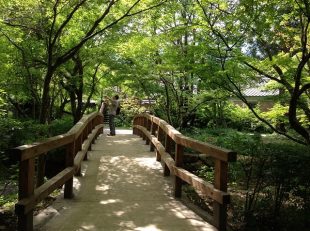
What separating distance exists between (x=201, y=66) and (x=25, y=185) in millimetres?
5912

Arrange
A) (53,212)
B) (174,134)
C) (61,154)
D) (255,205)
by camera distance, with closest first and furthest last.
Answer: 1. (53,212)
2. (255,205)
3. (174,134)
4. (61,154)

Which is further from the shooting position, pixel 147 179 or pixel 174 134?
pixel 147 179

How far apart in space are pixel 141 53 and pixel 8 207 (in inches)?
323

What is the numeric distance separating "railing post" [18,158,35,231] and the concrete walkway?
41cm

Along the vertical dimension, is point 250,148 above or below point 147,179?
above

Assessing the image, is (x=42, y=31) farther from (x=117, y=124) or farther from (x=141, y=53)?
(x=117, y=124)

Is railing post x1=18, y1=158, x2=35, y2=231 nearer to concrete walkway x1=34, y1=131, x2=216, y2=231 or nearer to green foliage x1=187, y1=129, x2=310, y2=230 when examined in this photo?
concrete walkway x1=34, y1=131, x2=216, y2=231

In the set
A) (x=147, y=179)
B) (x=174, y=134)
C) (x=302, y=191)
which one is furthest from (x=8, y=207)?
(x=302, y=191)

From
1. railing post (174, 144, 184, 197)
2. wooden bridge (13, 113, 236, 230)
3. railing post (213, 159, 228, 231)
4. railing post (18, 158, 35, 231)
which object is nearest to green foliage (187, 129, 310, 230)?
wooden bridge (13, 113, 236, 230)

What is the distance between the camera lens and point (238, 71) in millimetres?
8883

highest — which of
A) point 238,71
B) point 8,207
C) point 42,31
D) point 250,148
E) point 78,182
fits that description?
point 42,31

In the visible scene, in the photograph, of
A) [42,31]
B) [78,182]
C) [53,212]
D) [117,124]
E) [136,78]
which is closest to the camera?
[53,212]

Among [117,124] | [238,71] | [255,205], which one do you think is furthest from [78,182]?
→ [117,124]

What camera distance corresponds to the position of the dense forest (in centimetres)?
531
